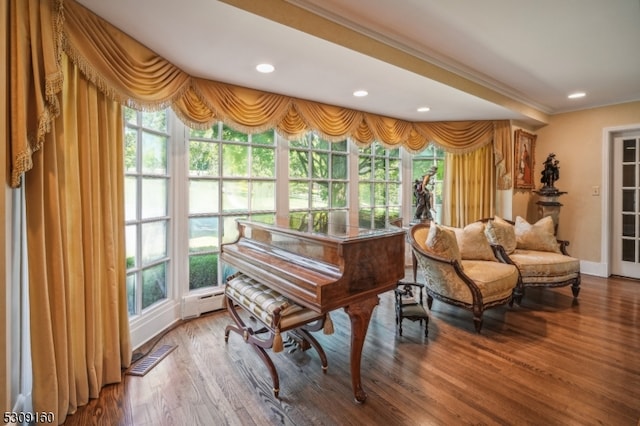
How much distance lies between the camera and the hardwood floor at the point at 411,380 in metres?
1.69

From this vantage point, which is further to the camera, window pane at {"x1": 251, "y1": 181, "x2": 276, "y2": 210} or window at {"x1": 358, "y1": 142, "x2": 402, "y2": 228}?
window at {"x1": 358, "y1": 142, "x2": 402, "y2": 228}

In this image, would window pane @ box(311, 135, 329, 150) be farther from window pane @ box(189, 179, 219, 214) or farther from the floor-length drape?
the floor-length drape

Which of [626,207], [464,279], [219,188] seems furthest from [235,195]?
[626,207]

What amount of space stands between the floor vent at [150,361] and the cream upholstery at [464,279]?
229 centimetres

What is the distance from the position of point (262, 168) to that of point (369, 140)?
149 centimetres

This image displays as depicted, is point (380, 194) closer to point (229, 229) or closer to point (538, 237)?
point (538, 237)

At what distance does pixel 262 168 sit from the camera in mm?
3395

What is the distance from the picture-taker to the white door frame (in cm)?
427

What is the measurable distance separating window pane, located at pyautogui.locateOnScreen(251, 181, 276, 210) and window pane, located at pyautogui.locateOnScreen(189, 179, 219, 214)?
16.0 inches

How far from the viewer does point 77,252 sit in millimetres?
1727

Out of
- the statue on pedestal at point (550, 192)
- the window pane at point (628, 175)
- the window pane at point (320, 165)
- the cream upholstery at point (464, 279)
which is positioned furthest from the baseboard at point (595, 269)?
the window pane at point (320, 165)

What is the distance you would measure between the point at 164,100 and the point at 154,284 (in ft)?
5.04

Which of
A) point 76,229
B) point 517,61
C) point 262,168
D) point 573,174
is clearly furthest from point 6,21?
point 573,174

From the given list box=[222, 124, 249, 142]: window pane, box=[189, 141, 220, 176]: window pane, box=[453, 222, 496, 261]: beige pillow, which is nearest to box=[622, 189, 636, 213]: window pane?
box=[453, 222, 496, 261]: beige pillow
